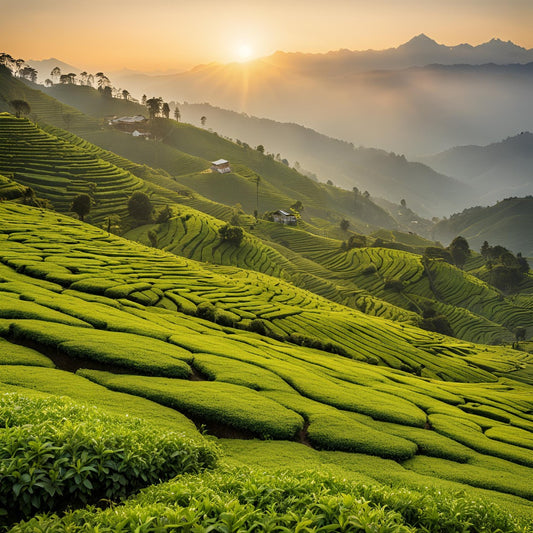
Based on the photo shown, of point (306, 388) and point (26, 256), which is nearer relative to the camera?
point (306, 388)

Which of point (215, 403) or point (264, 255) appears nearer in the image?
point (215, 403)

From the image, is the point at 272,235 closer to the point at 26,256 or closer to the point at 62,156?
the point at 62,156

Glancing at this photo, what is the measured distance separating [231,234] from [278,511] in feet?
330

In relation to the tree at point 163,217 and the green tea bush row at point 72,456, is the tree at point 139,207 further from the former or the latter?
the green tea bush row at point 72,456

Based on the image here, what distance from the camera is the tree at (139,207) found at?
108 meters

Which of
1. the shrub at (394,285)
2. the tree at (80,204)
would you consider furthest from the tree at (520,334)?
the tree at (80,204)

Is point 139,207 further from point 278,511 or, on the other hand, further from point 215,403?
point 278,511

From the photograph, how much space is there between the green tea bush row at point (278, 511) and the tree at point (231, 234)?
98.3m

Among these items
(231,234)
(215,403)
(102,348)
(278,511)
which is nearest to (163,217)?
(231,234)

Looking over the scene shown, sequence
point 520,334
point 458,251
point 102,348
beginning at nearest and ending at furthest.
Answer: point 102,348 → point 520,334 → point 458,251

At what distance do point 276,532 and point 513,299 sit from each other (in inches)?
6104

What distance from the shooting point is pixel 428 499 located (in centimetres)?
987

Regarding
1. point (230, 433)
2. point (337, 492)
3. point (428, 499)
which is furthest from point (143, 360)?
point (428, 499)

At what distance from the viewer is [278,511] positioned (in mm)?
8961
